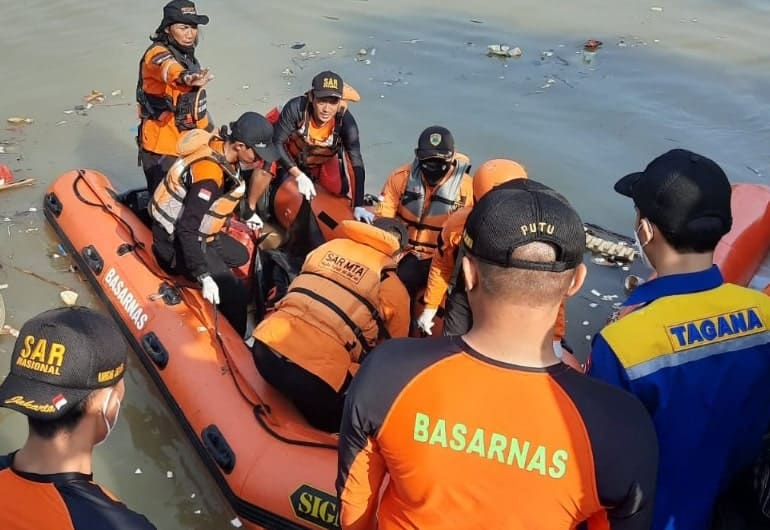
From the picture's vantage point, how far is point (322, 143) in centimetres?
431

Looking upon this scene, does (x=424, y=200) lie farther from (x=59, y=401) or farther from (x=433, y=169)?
(x=59, y=401)

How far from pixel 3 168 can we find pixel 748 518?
4.95 metres

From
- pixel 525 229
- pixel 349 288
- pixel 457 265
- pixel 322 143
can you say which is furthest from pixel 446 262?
pixel 525 229

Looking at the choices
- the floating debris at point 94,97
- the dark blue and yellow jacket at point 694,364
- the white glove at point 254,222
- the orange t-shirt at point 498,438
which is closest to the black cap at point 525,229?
the orange t-shirt at point 498,438

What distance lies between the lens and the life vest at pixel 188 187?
10.4 ft

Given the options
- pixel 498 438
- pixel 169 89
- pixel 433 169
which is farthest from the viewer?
pixel 169 89

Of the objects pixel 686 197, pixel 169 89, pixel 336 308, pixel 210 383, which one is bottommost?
pixel 210 383

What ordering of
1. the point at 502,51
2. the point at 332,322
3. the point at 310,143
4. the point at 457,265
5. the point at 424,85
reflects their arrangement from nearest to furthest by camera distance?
1. the point at 332,322
2. the point at 457,265
3. the point at 310,143
4. the point at 424,85
5. the point at 502,51

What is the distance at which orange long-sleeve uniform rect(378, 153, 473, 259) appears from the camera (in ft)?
11.8

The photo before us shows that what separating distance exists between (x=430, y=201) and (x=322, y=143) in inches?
39.1

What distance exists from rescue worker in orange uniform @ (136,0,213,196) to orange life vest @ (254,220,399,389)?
160 centimetres

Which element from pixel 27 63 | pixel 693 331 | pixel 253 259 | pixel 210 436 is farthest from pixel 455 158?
pixel 27 63

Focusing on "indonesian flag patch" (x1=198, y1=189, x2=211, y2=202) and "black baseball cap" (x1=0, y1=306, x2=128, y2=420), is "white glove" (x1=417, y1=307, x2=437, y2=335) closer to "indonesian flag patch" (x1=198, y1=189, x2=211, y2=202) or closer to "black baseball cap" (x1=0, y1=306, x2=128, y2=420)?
"indonesian flag patch" (x1=198, y1=189, x2=211, y2=202)

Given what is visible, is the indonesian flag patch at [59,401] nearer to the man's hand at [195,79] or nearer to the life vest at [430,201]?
the life vest at [430,201]
